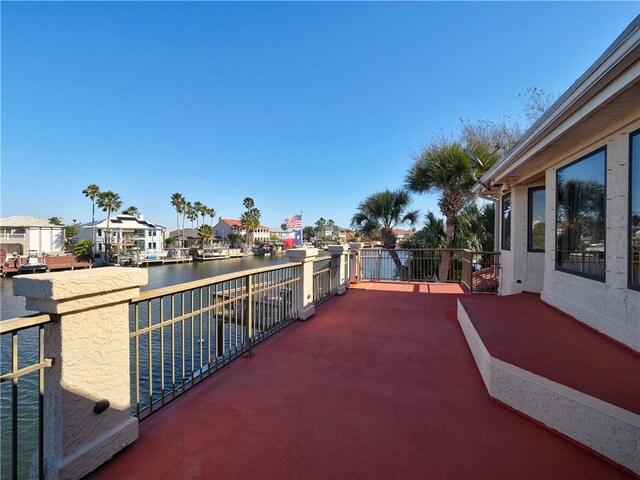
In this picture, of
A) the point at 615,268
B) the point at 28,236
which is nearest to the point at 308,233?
the point at 28,236

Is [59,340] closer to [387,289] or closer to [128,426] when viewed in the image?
[128,426]

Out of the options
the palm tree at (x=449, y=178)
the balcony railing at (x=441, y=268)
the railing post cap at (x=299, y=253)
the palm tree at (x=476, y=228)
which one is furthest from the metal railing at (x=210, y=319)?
the palm tree at (x=476, y=228)

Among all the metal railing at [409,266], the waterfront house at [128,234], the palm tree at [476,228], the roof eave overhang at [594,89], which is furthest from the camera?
the waterfront house at [128,234]

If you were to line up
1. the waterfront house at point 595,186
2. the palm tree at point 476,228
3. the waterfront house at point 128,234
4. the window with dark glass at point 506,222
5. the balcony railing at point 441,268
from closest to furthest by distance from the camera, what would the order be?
the waterfront house at point 595,186 → the window with dark glass at point 506,222 → the balcony railing at point 441,268 → the palm tree at point 476,228 → the waterfront house at point 128,234

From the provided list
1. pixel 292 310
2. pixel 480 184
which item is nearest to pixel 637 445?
pixel 292 310

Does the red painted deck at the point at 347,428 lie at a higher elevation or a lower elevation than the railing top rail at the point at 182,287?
lower

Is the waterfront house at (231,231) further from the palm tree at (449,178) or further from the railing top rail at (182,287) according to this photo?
the railing top rail at (182,287)

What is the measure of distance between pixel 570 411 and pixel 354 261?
24.0ft

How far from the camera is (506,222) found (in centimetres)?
785

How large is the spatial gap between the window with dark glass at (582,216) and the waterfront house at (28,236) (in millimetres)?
61941

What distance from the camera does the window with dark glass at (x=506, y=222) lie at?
7594 millimetres

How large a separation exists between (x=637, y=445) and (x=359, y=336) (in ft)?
10.3

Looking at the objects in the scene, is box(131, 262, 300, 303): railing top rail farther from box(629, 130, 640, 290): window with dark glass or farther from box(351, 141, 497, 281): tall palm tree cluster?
box(351, 141, 497, 281): tall palm tree cluster

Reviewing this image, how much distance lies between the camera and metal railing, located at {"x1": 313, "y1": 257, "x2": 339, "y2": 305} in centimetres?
667
